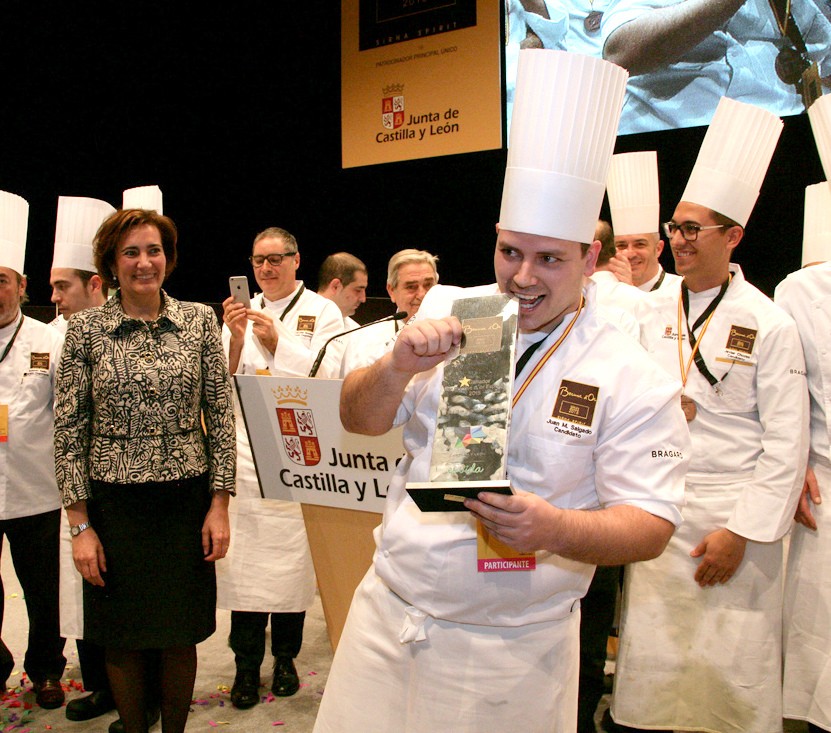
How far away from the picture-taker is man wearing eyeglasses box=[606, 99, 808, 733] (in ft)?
7.32

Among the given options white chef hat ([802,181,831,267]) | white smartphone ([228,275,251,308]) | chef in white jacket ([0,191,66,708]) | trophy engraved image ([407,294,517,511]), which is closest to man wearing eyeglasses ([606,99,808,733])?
trophy engraved image ([407,294,517,511])

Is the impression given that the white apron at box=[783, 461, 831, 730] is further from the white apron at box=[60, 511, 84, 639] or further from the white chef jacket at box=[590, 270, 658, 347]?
the white apron at box=[60, 511, 84, 639]

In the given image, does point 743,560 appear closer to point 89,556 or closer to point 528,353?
point 528,353

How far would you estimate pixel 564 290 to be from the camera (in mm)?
1398

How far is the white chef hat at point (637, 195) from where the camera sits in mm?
3742

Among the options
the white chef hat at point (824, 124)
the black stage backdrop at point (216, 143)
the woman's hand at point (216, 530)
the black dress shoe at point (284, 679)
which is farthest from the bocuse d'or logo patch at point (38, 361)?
the black stage backdrop at point (216, 143)

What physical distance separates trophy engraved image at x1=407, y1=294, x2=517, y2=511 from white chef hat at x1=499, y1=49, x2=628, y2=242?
239 mm

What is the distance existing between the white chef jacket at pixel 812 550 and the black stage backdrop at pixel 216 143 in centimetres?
393

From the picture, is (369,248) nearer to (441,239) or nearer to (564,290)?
(441,239)

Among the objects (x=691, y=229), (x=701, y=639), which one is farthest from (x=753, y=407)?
(x=701, y=639)

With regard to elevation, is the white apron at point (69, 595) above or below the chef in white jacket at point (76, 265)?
below

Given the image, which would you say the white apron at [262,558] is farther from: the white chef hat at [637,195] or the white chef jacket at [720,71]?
the white chef jacket at [720,71]

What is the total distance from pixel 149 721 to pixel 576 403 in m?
2.13

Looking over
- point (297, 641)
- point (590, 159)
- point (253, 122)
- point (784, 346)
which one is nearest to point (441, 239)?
point (253, 122)
